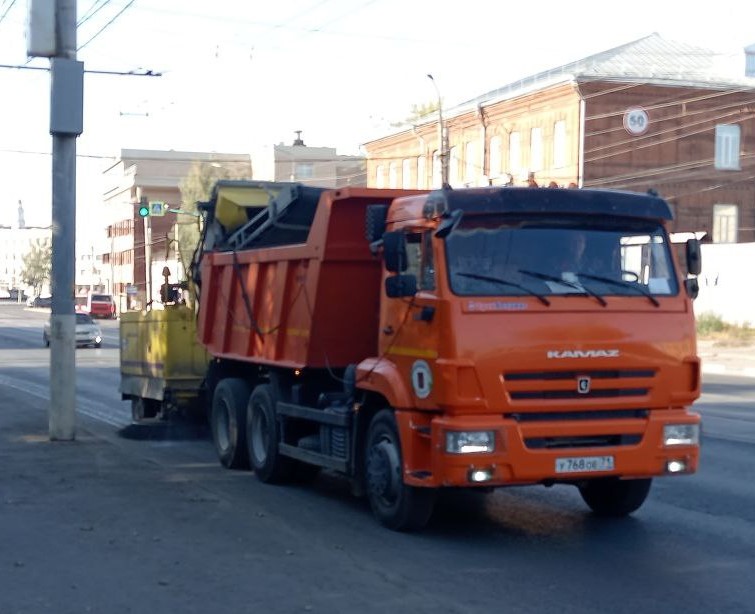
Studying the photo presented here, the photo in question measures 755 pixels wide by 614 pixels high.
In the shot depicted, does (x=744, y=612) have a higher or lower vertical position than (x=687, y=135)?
lower

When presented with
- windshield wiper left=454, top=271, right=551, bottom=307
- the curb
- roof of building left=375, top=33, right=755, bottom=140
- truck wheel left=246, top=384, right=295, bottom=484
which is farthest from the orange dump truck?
roof of building left=375, top=33, right=755, bottom=140

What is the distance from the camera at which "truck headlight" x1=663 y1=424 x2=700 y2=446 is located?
9414 millimetres

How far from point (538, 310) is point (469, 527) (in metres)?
2.09

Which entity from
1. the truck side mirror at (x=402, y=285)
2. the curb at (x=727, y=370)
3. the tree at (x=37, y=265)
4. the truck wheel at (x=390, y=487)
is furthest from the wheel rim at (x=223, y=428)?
the tree at (x=37, y=265)

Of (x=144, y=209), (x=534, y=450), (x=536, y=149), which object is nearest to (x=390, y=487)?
(x=534, y=450)

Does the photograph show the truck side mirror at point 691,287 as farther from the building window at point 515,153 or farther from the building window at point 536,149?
the building window at point 515,153

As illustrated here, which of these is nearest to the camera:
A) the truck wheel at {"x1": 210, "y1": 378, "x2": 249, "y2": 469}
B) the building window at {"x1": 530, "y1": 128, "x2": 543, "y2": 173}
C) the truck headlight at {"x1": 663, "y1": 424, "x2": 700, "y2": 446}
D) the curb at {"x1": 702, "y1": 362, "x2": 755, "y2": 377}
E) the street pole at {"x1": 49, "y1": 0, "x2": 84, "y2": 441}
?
the truck headlight at {"x1": 663, "y1": 424, "x2": 700, "y2": 446}

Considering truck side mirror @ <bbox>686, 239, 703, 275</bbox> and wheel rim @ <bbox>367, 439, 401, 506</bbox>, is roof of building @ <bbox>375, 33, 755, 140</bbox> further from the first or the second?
wheel rim @ <bbox>367, 439, 401, 506</bbox>

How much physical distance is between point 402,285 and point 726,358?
28.5m

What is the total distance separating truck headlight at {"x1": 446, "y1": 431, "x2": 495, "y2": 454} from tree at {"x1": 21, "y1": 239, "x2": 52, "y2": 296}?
126530 mm

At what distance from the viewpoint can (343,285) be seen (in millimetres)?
11281

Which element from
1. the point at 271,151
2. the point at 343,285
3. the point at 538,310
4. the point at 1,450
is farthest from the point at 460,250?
the point at 271,151

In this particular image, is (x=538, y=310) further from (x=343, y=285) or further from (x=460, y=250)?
(x=343, y=285)

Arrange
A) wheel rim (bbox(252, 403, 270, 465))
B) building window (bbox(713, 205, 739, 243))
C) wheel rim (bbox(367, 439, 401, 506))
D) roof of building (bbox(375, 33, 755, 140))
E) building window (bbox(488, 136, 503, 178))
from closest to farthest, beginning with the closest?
wheel rim (bbox(367, 439, 401, 506)), wheel rim (bbox(252, 403, 270, 465)), roof of building (bbox(375, 33, 755, 140)), building window (bbox(713, 205, 739, 243)), building window (bbox(488, 136, 503, 178))
